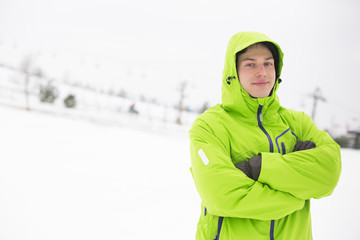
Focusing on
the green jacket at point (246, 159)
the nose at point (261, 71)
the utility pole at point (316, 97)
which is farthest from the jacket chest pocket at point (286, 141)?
the utility pole at point (316, 97)

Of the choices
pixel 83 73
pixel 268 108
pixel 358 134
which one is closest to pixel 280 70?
pixel 268 108

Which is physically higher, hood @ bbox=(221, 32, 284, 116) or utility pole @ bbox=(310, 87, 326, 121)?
hood @ bbox=(221, 32, 284, 116)

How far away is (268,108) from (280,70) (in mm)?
349

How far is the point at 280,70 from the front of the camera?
141 cm

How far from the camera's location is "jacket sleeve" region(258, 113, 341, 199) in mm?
990

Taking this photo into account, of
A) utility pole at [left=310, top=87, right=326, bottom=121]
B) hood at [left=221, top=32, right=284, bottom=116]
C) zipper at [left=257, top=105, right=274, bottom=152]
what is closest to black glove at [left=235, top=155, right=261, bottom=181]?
zipper at [left=257, top=105, right=274, bottom=152]

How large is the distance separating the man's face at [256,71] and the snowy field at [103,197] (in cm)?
233

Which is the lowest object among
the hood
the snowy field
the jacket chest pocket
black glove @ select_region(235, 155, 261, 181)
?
the snowy field

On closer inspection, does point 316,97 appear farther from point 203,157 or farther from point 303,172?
point 203,157

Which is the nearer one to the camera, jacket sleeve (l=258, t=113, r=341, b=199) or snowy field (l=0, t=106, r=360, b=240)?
jacket sleeve (l=258, t=113, r=341, b=199)

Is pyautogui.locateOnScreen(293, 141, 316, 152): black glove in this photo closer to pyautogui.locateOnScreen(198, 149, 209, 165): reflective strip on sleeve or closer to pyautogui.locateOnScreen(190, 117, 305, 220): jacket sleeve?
pyautogui.locateOnScreen(190, 117, 305, 220): jacket sleeve

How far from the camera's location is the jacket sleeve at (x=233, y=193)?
3.18ft

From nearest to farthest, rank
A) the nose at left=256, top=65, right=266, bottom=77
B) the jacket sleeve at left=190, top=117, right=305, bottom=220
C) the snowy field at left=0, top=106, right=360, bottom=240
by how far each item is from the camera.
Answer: the jacket sleeve at left=190, top=117, right=305, bottom=220
the nose at left=256, top=65, right=266, bottom=77
the snowy field at left=0, top=106, right=360, bottom=240

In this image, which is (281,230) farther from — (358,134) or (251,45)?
(358,134)
